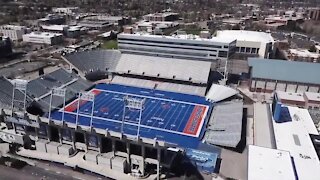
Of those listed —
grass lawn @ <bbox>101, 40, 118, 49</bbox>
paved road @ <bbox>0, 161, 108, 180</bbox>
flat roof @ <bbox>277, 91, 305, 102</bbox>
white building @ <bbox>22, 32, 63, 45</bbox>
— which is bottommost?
paved road @ <bbox>0, 161, 108, 180</bbox>

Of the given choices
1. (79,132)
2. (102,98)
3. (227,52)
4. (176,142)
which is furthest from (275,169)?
(227,52)

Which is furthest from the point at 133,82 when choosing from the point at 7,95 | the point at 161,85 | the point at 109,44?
the point at 109,44

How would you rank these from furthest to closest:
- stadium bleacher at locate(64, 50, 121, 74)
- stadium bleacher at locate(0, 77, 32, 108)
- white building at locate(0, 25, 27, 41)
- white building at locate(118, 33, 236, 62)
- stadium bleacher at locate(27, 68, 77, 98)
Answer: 1. white building at locate(0, 25, 27, 41)
2. white building at locate(118, 33, 236, 62)
3. stadium bleacher at locate(64, 50, 121, 74)
4. stadium bleacher at locate(27, 68, 77, 98)
5. stadium bleacher at locate(0, 77, 32, 108)

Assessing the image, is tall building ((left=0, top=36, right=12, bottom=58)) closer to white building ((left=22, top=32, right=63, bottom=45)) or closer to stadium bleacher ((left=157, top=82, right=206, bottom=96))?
white building ((left=22, top=32, right=63, bottom=45))

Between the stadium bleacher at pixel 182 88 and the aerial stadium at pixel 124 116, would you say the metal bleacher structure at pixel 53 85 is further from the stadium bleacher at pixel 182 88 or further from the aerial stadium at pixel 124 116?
the stadium bleacher at pixel 182 88

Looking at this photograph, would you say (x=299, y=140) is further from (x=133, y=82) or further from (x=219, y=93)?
(x=133, y=82)

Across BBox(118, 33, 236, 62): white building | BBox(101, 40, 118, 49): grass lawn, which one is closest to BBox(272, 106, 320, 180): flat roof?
BBox(118, 33, 236, 62): white building
